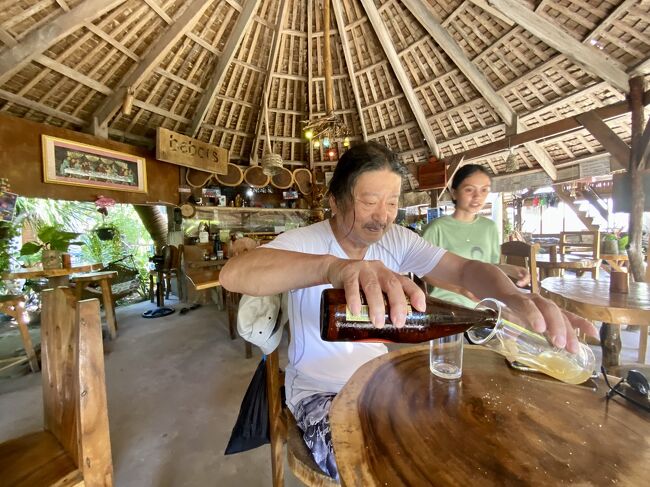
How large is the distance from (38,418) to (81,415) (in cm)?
218

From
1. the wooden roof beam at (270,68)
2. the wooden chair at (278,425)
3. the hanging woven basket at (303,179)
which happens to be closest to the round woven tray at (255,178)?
the wooden roof beam at (270,68)

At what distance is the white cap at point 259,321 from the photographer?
3.85ft

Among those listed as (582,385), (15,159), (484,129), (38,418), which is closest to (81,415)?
(582,385)

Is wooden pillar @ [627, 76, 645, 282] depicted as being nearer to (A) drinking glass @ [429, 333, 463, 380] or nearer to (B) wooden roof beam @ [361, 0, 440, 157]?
(B) wooden roof beam @ [361, 0, 440, 157]

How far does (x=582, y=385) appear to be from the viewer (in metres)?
0.79

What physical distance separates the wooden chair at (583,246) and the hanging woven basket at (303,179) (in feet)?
18.5

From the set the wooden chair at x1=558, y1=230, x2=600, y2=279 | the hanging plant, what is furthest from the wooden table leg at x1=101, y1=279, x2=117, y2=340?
the wooden chair at x1=558, y1=230, x2=600, y2=279

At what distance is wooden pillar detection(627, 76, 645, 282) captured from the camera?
3.21m

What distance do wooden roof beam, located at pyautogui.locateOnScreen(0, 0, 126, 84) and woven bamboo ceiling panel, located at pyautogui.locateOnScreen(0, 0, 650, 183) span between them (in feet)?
0.05

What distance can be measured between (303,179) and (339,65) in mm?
2549

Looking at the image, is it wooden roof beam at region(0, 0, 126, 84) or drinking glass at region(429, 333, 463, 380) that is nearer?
drinking glass at region(429, 333, 463, 380)

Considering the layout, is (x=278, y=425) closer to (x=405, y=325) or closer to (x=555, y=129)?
(x=405, y=325)

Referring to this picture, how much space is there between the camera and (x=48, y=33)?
317 centimetres

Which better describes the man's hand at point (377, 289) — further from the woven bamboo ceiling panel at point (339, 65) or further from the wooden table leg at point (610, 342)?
the woven bamboo ceiling panel at point (339, 65)
